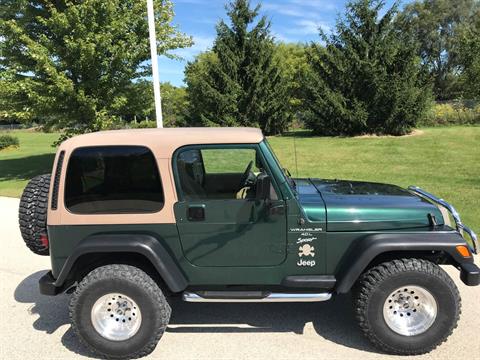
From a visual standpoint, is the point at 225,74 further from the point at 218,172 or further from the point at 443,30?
→ the point at 443,30

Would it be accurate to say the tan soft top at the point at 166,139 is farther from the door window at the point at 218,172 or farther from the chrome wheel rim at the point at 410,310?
the chrome wheel rim at the point at 410,310

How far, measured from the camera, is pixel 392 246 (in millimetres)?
3295

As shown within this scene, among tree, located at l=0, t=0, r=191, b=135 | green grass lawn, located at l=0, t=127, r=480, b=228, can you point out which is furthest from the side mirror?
tree, located at l=0, t=0, r=191, b=135

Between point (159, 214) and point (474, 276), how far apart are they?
2.40m

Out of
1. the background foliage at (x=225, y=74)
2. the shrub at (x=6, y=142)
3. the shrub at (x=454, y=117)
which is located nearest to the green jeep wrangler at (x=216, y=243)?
the background foliage at (x=225, y=74)

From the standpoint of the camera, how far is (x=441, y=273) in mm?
3377

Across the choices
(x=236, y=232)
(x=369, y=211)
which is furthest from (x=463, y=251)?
(x=236, y=232)

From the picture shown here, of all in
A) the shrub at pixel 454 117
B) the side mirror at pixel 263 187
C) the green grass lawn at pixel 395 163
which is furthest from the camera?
the shrub at pixel 454 117

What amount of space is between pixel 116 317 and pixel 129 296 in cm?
23

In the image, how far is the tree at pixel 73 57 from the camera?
1110cm

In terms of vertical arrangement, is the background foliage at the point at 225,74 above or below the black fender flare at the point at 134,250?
above

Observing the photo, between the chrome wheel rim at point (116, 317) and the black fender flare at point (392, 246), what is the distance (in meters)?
1.59

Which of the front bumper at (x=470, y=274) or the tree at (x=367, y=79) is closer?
the front bumper at (x=470, y=274)

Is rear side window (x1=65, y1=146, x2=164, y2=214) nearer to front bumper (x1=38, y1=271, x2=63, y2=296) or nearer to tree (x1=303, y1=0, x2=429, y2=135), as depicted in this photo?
front bumper (x1=38, y1=271, x2=63, y2=296)
